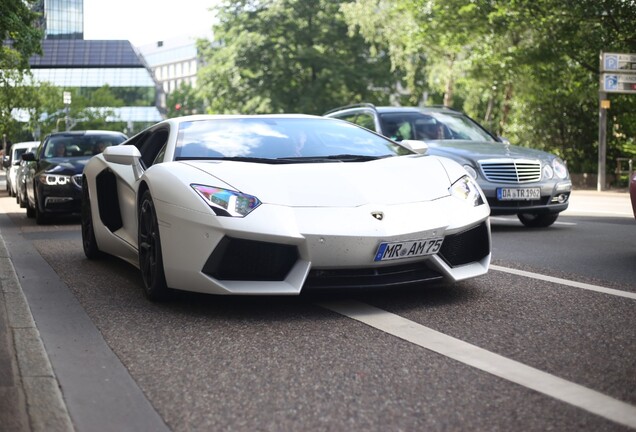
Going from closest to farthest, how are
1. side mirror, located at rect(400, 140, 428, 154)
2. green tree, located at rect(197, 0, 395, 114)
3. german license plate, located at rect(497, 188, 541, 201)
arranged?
1. side mirror, located at rect(400, 140, 428, 154)
2. german license plate, located at rect(497, 188, 541, 201)
3. green tree, located at rect(197, 0, 395, 114)

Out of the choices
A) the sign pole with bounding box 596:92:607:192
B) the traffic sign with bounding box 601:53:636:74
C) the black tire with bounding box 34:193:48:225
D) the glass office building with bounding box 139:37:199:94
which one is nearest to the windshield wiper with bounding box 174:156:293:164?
the black tire with bounding box 34:193:48:225

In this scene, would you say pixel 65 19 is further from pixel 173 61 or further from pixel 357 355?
pixel 357 355

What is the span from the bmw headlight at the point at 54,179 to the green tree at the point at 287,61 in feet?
119

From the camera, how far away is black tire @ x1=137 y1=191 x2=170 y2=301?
5473 millimetres

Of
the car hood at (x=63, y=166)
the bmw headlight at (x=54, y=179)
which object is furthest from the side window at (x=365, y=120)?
the bmw headlight at (x=54, y=179)

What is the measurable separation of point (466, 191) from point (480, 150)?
17.2ft

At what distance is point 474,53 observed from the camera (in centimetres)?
2966

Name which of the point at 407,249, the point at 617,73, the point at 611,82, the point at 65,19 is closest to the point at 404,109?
the point at 407,249

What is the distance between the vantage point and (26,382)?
3.74 meters

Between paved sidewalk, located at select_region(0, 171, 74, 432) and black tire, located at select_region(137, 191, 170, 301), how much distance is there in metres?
0.73

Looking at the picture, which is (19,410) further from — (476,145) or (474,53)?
(474,53)

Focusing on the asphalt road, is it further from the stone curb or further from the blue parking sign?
the blue parking sign

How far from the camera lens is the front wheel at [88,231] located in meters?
7.88

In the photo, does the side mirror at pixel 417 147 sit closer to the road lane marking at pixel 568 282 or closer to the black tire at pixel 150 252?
the road lane marking at pixel 568 282
